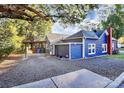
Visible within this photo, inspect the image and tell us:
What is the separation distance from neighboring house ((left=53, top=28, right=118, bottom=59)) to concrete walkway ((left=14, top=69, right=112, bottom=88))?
1.96ft

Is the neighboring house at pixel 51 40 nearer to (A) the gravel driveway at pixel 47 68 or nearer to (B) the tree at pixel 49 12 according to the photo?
(A) the gravel driveway at pixel 47 68

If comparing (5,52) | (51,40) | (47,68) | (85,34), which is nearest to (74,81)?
(47,68)

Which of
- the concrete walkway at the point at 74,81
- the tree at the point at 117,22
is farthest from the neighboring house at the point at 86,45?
the concrete walkway at the point at 74,81

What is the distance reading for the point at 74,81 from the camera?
3570 mm

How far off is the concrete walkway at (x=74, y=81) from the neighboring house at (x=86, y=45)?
1.96ft

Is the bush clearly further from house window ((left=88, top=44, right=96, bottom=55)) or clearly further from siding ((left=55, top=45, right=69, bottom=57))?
house window ((left=88, top=44, right=96, bottom=55))

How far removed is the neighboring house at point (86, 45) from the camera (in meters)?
4.33

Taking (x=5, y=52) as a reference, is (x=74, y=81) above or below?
below

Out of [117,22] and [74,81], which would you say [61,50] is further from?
[117,22]

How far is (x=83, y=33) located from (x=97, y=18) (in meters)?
0.45

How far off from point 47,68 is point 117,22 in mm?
1900

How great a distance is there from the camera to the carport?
4.35 meters

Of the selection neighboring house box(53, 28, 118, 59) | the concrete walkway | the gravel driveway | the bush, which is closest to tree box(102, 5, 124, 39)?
neighboring house box(53, 28, 118, 59)

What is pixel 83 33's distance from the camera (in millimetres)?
4344
